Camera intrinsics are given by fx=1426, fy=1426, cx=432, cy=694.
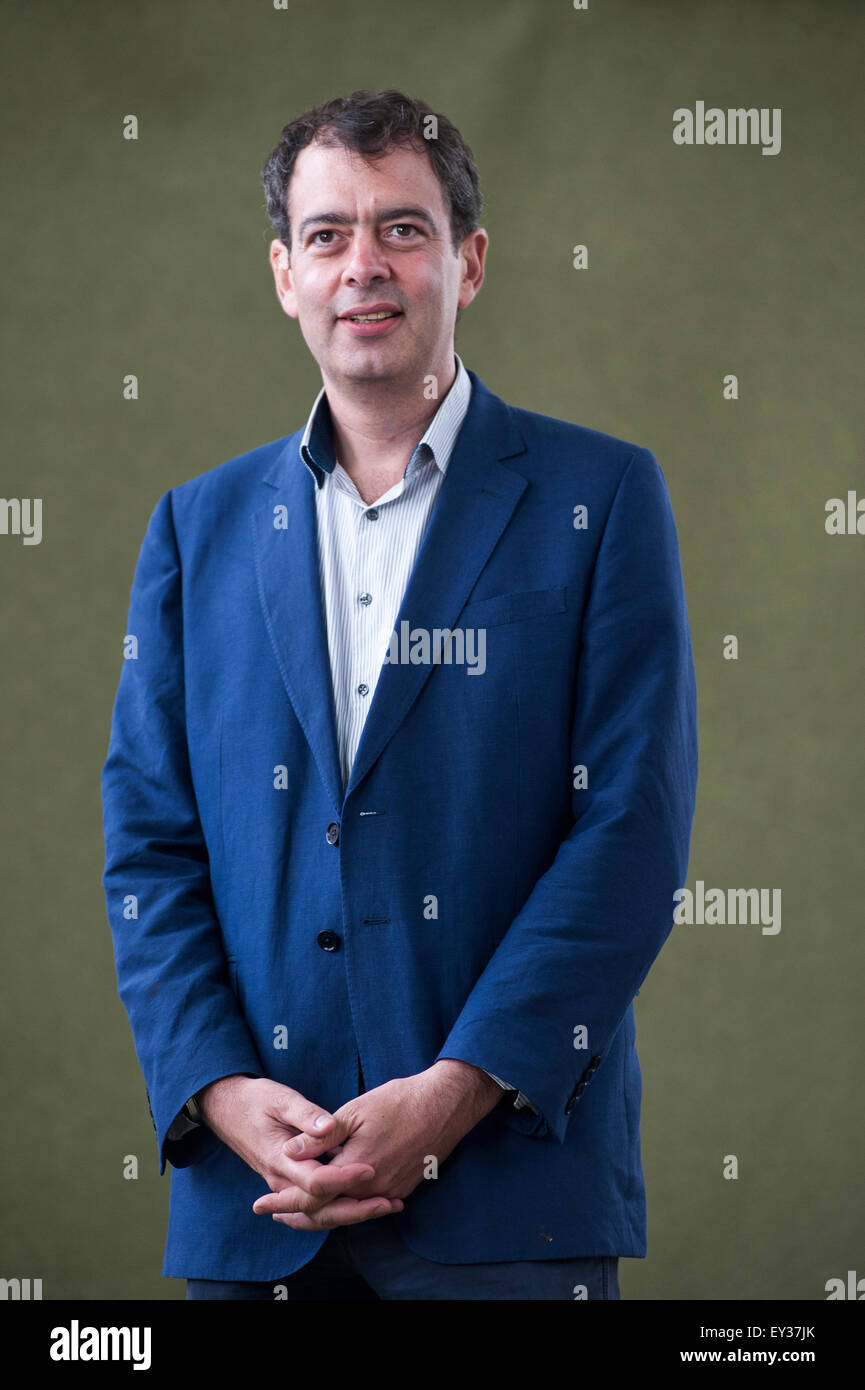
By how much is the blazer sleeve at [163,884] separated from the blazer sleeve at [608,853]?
0.93 feet

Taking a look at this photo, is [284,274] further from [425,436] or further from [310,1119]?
[310,1119]

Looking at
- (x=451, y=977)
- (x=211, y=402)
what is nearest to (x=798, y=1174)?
(x=451, y=977)

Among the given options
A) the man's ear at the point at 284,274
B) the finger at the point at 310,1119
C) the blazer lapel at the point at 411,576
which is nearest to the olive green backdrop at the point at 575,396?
the man's ear at the point at 284,274

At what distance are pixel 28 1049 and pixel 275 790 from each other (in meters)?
1.47

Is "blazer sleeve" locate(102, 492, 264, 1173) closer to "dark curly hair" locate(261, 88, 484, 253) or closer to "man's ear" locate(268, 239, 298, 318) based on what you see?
"man's ear" locate(268, 239, 298, 318)

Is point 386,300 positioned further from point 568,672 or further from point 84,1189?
point 84,1189

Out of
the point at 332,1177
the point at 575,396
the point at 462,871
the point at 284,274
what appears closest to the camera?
the point at 332,1177

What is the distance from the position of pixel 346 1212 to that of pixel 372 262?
1039mm

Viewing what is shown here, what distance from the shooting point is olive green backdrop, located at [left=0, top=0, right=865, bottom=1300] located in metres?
2.82

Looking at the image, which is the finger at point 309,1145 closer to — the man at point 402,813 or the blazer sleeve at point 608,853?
the man at point 402,813

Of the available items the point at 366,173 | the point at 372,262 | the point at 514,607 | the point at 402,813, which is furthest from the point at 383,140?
the point at 402,813

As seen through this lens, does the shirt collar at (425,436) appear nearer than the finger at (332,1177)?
No

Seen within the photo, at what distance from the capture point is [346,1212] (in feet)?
4.75

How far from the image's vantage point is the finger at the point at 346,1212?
1443 mm
